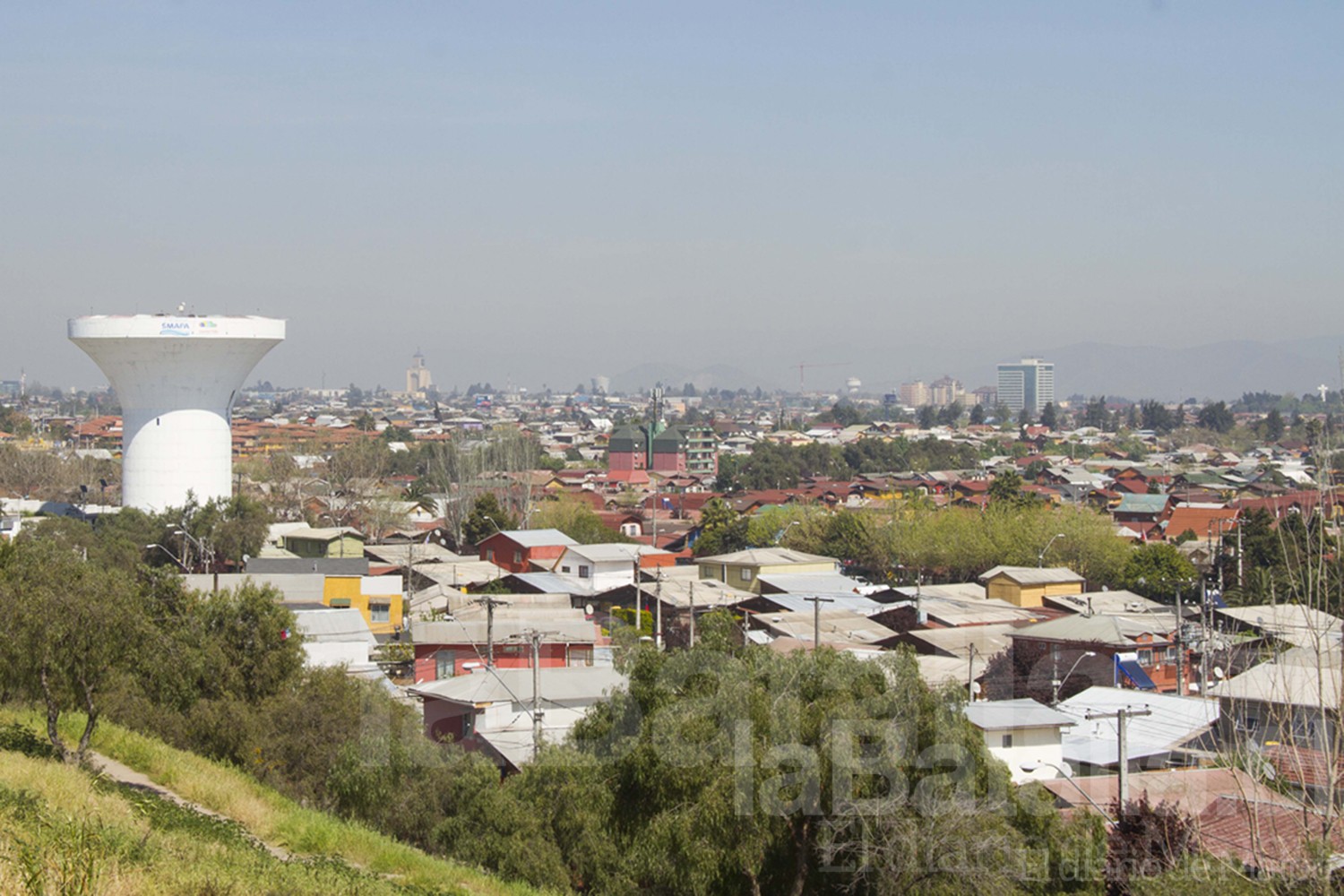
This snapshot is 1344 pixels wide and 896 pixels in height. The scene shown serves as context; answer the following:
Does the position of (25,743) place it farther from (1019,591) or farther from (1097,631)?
(1019,591)

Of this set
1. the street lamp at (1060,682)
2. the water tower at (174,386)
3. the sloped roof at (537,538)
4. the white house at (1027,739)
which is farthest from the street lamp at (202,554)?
the white house at (1027,739)

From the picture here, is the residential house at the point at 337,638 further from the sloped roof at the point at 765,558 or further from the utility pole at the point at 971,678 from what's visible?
the sloped roof at the point at 765,558

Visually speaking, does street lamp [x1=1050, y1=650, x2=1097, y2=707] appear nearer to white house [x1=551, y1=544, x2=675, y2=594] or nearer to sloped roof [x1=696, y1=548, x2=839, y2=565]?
sloped roof [x1=696, y1=548, x2=839, y2=565]

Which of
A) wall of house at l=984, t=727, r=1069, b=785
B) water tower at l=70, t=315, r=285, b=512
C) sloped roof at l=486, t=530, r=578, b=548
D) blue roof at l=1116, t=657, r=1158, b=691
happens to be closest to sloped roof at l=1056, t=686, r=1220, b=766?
wall of house at l=984, t=727, r=1069, b=785

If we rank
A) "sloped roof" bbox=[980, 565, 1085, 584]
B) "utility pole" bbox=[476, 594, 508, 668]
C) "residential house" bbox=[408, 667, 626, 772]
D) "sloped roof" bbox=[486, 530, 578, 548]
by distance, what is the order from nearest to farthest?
"residential house" bbox=[408, 667, 626, 772] → "utility pole" bbox=[476, 594, 508, 668] → "sloped roof" bbox=[980, 565, 1085, 584] → "sloped roof" bbox=[486, 530, 578, 548]

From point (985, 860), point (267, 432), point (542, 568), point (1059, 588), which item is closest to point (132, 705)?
point (985, 860)
